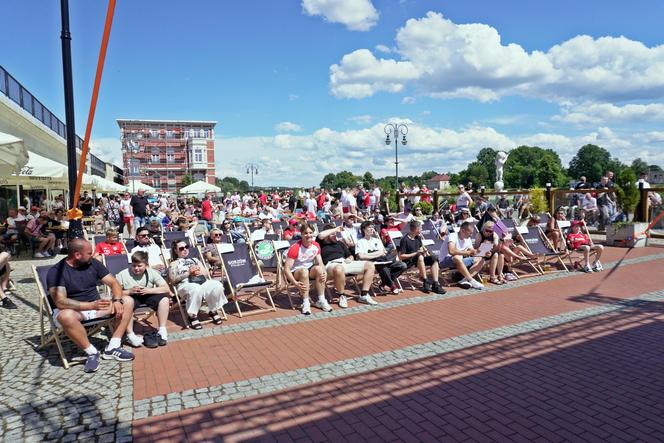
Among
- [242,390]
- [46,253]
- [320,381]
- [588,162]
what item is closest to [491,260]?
[320,381]

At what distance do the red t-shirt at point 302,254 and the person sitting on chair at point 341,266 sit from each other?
0.32 m

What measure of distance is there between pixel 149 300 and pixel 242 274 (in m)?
1.63

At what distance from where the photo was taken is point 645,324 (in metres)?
5.68

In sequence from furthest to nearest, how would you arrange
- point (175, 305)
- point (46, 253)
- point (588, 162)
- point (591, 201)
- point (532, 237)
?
point (588, 162), point (591, 201), point (46, 253), point (532, 237), point (175, 305)

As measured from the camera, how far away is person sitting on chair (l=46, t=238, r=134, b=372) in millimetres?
4551

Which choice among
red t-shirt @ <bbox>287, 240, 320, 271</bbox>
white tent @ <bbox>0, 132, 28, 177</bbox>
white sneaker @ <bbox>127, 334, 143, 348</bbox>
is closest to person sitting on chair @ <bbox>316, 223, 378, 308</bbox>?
red t-shirt @ <bbox>287, 240, 320, 271</bbox>

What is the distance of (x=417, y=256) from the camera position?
785cm

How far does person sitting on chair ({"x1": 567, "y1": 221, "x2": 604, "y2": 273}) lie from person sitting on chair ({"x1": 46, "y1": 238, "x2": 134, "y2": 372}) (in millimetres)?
8286

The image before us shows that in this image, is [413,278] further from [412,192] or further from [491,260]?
[412,192]

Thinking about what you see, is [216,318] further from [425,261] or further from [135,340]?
[425,261]

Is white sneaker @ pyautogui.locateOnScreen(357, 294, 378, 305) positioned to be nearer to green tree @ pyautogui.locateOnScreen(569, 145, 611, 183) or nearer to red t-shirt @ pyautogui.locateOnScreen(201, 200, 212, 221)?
red t-shirt @ pyautogui.locateOnScreen(201, 200, 212, 221)

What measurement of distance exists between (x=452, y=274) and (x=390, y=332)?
3.18 meters

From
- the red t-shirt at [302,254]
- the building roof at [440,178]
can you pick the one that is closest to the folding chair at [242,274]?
the red t-shirt at [302,254]

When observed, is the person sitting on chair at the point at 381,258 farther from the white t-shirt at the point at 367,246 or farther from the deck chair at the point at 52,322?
the deck chair at the point at 52,322
